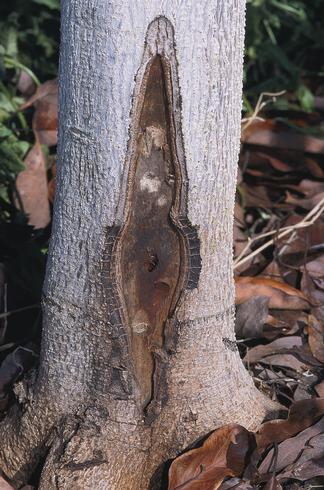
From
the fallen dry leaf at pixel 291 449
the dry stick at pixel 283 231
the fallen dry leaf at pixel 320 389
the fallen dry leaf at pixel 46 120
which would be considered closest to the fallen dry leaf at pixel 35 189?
the fallen dry leaf at pixel 46 120

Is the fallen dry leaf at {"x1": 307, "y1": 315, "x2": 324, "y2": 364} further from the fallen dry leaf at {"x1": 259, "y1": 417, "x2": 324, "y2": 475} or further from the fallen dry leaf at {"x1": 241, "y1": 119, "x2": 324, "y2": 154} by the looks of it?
the fallen dry leaf at {"x1": 241, "y1": 119, "x2": 324, "y2": 154}

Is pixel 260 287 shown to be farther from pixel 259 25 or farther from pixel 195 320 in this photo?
pixel 259 25

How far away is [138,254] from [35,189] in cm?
141

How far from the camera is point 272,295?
256 cm

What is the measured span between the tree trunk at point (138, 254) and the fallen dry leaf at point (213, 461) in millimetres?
48

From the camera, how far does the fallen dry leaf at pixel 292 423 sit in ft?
6.57

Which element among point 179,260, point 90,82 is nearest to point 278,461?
point 179,260

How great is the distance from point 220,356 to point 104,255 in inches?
16.9

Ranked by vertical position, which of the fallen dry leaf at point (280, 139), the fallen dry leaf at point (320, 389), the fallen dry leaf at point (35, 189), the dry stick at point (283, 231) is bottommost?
the fallen dry leaf at point (320, 389)

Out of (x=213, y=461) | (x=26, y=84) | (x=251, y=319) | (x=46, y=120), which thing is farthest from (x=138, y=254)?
(x=26, y=84)

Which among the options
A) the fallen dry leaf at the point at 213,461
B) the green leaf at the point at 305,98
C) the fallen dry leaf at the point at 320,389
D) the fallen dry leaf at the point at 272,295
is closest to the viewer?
the fallen dry leaf at the point at 213,461

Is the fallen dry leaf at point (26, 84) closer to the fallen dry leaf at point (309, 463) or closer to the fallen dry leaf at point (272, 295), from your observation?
the fallen dry leaf at point (272, 295)

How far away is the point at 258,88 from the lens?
3.84 m

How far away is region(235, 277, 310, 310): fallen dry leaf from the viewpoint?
8.38 feet
